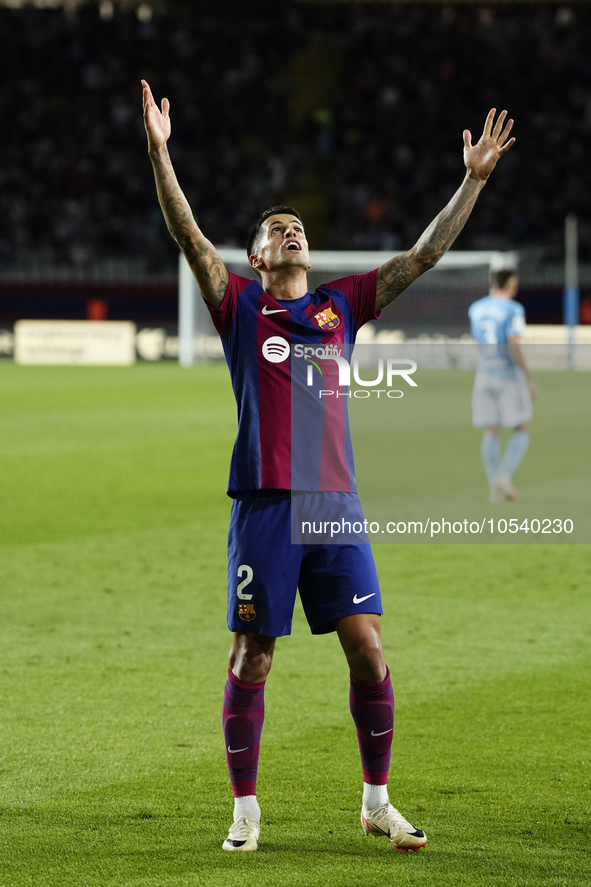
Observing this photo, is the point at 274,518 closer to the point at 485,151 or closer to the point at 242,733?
the point at 242,733

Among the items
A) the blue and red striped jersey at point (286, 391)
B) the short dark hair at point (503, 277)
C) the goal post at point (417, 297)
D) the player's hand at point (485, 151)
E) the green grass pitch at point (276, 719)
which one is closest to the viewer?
the green grass pitch at point (276, 719)

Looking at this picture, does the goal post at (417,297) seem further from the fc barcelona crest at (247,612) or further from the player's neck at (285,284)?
the fc barcelona crest at (247,612)

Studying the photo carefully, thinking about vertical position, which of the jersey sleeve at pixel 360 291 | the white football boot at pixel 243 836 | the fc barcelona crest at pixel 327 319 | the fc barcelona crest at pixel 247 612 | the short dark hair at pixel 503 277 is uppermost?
the short dark hair at pixel 503 277

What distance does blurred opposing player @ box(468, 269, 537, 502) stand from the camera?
4.49m

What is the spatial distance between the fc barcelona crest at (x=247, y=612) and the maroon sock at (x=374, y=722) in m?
0.36

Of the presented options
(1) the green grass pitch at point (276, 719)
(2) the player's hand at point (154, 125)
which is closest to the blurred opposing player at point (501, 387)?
(1) the green grass pitch at point (276, 719)

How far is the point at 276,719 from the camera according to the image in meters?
4.80

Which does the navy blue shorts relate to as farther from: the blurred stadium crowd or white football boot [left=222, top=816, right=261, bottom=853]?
the blurred stadium crowd

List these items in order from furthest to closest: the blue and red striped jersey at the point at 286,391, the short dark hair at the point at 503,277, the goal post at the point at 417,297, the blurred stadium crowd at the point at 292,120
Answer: the blurred stadium crowd at the point at 292,120, the goal post at the point at 417,297, the short dark hair at the point at 503,277, the blue and red striped jersey at the point at 286,391

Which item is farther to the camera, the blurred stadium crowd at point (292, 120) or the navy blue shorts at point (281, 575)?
the blurred stadium crowd at point (292, 120)

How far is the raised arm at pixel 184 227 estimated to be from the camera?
3.55 meters

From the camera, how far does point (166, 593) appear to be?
7.08 metres

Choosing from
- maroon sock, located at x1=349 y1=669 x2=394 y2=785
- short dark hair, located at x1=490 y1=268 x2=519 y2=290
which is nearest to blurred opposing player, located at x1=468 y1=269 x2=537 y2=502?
short dark hair, located at x1=490 y1=268 x2=519 y2=290

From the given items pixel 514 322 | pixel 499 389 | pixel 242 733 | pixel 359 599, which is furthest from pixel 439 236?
pixel 514 322
